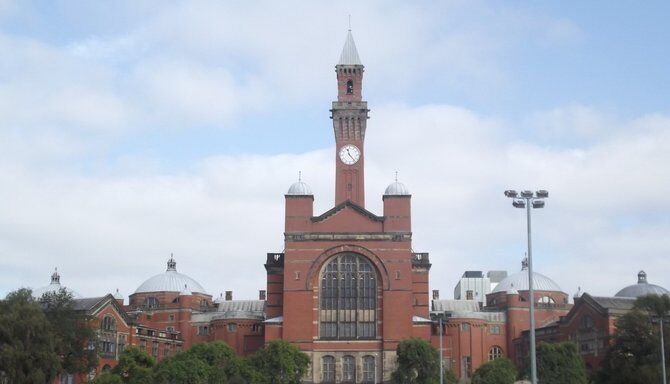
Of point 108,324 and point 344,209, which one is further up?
point 344,209

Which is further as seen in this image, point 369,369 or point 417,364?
point 369,369

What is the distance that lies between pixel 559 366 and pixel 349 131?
35.9 metres

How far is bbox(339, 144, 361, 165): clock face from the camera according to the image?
9912cm

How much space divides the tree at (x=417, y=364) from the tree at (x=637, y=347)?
13742mm

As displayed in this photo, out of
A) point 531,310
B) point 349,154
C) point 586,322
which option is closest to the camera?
point 531,310

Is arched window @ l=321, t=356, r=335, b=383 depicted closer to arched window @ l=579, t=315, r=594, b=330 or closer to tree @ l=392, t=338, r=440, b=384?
tree @ l=392, t=338, r=440, b=384

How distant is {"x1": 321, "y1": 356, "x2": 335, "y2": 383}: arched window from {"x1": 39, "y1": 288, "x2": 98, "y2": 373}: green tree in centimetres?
2179

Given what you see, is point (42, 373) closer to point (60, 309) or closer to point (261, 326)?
point (60, 309)

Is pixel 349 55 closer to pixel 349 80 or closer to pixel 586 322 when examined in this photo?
pixel 349 80

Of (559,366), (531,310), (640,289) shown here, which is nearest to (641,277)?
(640,289)

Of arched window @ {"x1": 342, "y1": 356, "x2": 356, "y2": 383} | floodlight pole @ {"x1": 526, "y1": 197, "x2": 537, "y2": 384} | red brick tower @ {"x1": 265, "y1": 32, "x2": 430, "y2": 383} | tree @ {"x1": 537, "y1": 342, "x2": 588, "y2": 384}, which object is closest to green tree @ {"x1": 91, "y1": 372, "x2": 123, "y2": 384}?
red brick tower @ {"x1": 265, "y1": 32, "x2": 430, "y2": 383}

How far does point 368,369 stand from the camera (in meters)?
88.0

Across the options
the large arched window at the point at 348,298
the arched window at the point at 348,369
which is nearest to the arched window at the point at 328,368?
the arched window at the point at 348,369

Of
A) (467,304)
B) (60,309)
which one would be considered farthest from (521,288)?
(60,309)
